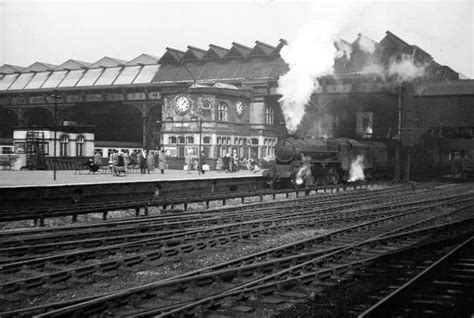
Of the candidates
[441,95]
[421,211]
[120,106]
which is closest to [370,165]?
[441,95]

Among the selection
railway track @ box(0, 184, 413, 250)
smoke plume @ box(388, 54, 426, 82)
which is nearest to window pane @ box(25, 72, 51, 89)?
smoke plume @ box(388, 54, 426, 82)

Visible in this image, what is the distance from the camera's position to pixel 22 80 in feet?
207

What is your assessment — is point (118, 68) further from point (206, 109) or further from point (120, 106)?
point (206, 109)

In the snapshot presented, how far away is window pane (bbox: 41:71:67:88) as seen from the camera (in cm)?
5934

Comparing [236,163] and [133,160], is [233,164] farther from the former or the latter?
[133,160]

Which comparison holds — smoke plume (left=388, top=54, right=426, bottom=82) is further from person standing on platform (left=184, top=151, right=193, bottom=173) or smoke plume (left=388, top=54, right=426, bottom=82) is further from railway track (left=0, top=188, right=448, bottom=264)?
railway track (left=0, top=188, right=448, bottom=264)

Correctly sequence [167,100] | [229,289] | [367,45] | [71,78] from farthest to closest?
1. [71,78]
2. [367,45]
3. [167,100]
4. [229,289]

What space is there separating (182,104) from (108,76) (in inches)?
772

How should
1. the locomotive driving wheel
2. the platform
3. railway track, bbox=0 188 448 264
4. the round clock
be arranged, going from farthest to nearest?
the round clock, the locomotive driving wheel, the platform, railway track, bbox=0 188 448 264

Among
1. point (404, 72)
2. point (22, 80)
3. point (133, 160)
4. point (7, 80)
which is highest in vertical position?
point (7, 80)

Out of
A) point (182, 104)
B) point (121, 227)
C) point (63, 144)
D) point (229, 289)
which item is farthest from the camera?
point (182, 104)

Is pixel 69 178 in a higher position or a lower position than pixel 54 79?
lower

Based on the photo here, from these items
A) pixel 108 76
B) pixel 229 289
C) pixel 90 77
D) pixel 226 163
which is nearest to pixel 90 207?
pixel 229 289

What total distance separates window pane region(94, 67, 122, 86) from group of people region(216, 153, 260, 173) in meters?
21.1
